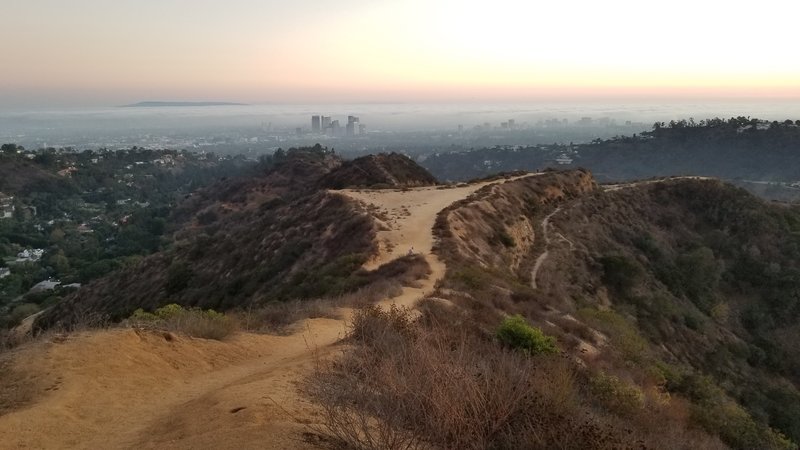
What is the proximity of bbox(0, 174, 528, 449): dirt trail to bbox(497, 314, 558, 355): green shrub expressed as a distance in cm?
354

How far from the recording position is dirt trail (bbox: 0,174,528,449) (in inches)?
204

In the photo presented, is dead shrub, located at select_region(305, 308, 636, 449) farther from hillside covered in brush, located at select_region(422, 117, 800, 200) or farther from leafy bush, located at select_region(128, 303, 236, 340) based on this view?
hillside covered in brush, located at select_region(422, 117, 800, 200)

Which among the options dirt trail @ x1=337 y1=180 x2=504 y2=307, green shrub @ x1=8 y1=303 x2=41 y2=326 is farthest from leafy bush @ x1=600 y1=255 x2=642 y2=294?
green shrub @ x1=8 y1=303 x2=41 y2=326

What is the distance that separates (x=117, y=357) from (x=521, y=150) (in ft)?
583

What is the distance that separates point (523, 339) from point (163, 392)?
6.44 m

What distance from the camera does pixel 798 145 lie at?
401 feet

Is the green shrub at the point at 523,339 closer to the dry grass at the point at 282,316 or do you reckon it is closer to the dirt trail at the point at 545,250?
the dry grass at the point at 282,316

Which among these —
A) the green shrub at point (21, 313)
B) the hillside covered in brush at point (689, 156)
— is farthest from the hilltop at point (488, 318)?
the hillside covered in brush at point (689, 156)

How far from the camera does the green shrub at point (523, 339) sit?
374 inches

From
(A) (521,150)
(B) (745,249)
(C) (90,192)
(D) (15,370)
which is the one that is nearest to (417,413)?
(D) (15,370)

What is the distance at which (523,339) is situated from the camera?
9.72m

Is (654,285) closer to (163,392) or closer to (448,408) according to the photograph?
(448,408)

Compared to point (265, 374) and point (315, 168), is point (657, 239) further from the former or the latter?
point (315, 168)

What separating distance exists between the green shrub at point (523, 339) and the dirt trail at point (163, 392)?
3.54 metres
